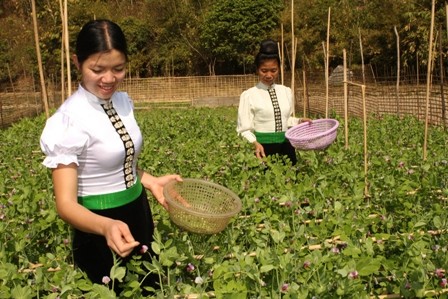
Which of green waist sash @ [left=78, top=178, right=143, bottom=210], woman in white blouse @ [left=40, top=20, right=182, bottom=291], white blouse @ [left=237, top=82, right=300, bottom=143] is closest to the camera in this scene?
woman in white blouse @ [left=40, top=20, right=182, bottom=291]

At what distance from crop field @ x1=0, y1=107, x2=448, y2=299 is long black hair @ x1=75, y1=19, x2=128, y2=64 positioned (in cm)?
67

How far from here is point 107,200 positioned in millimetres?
1618

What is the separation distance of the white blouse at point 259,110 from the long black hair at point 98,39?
1.97 meters

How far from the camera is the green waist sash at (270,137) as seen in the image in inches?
139

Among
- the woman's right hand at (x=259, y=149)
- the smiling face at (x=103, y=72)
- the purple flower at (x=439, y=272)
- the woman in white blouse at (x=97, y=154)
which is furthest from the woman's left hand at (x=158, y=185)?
the woman's right hand at (x=259, y=149)

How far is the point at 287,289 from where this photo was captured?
1677 mm

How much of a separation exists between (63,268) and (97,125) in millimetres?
705

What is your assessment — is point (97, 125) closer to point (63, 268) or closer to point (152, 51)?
point (63, 268)

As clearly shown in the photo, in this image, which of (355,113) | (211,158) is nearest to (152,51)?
(355,113)

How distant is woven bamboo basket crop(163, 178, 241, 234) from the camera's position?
183cm

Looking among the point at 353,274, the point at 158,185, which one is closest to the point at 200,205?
the point at 158,185

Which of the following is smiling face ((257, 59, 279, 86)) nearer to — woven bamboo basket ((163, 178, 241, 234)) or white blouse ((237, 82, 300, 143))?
white blouse ((237, 82, 300, 143))

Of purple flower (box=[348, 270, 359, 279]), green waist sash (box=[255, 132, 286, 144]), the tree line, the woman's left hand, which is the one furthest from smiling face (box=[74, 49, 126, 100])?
the tree line

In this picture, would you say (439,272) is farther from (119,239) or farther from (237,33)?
(237,33)
